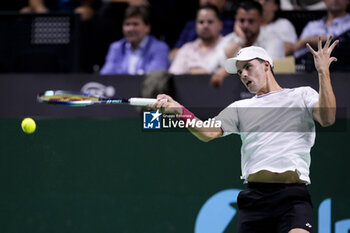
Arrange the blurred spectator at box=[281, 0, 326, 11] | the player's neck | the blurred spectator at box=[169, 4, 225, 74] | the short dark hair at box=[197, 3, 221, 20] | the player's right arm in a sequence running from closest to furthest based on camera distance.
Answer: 1. the player's right arm
2. the player's neck
3. the blurred spectator at box=[169, 4, 225, 74]
4. the short dark hair at box=[197, 3, 221, 20]
5. the blurred spectator at box=[281, 0, 326, 11]

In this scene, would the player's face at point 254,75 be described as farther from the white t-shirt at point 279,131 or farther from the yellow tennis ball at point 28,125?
the yellow tennis ball at point 28,125

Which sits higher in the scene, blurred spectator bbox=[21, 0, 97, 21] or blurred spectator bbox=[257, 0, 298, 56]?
blurred spectator bbox=[21, 0, 97, 21]

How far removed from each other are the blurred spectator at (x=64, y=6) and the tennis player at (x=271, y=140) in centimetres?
376

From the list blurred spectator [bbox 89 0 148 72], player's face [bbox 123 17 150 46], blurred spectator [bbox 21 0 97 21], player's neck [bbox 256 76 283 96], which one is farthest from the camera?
blurred spectator [bbox 21 0 97 21]

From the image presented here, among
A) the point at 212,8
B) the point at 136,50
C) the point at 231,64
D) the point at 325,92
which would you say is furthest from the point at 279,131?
the point at 136,50

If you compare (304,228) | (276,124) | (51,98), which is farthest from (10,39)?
(304,228)

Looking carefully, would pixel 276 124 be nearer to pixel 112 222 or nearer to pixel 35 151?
pixel 112 222

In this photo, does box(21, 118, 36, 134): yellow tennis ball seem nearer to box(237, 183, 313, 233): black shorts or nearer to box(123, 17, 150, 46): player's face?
box(123, 17, 150, 46): player's face

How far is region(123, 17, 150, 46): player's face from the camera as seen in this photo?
7.53m

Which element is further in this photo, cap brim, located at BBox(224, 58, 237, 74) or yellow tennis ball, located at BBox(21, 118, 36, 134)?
yellow tennis ball, located at BBox(21, 118, 36, 134)

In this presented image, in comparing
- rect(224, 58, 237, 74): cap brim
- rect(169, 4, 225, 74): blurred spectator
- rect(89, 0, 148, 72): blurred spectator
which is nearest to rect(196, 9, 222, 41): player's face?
rect(169, 4, 225, 74): blurred spectator

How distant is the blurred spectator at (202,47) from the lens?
7180 mm

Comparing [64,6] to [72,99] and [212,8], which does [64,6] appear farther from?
[72,99]

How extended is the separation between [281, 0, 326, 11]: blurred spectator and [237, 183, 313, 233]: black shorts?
10.7 feet
